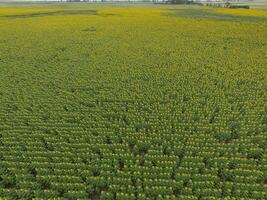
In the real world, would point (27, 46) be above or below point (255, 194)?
above

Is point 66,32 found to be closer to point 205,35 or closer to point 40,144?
point 205,35

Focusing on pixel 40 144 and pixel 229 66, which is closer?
pixel 40 144

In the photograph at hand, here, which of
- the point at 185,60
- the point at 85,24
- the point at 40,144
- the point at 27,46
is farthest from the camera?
the point at 85,24

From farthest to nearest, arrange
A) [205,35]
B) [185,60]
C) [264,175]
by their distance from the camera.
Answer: [205,35]
[185,60]
[264,175]

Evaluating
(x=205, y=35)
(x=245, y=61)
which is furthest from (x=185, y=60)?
(x=205, y=35)

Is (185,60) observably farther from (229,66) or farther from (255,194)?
(255,194)

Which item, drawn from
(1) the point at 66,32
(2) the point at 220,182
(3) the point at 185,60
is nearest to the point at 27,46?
(1) the point at 66,32
